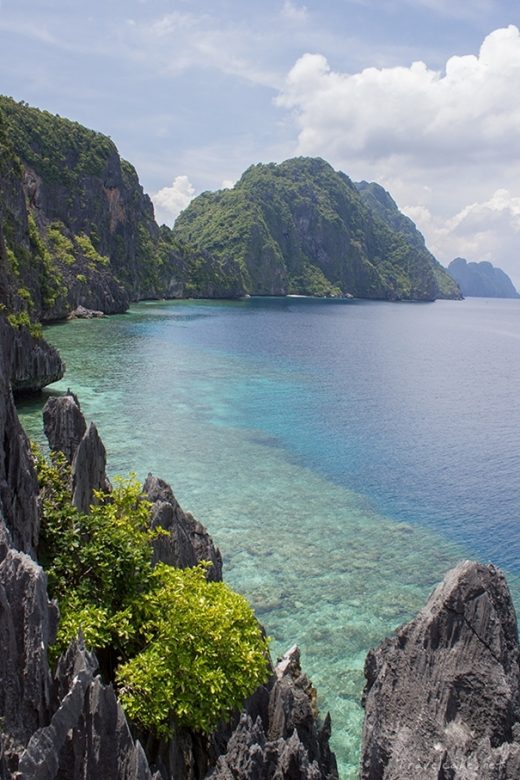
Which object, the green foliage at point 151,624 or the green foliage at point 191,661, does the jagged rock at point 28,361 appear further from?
the green foliage at point 191,661

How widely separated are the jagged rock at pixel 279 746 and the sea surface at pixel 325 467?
2287 mm

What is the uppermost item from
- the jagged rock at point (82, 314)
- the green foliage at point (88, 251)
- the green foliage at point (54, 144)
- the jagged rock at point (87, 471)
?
the green foliage at point (54, 144)

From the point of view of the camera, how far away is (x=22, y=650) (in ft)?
34.5

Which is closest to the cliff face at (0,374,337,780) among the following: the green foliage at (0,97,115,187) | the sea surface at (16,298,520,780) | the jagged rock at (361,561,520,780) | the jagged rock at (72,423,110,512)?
the jagged rock at (361,561,520,780)

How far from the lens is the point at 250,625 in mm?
13633

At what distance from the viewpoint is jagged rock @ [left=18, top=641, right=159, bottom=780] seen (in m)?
9.50

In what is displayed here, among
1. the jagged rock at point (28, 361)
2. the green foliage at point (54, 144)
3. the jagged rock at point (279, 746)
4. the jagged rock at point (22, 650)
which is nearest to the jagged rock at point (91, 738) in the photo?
the jagged rock at point (22, 650)

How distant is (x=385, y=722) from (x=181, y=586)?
5657 millimetres

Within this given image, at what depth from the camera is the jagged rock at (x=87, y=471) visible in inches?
768

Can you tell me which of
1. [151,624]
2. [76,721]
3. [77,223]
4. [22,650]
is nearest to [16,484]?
[151,624]

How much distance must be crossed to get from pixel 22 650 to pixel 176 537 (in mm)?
9364

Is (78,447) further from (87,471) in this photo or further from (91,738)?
(91,738)

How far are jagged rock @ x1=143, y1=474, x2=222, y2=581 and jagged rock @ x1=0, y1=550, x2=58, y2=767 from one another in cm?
728

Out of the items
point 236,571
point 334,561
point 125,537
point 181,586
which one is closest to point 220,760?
point 181,586
